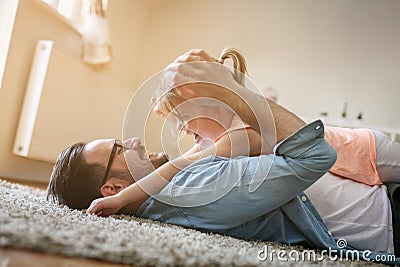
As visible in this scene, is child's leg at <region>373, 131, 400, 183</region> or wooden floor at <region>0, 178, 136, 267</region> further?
child's leg at <region>373, 131, 400, 183</region>

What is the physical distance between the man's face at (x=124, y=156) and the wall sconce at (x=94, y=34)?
1.72 meters

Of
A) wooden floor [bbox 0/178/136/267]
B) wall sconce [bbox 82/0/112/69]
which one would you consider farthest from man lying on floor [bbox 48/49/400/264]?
wall sconce [bbox 82/0/112/69]

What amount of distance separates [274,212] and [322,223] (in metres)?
0.11

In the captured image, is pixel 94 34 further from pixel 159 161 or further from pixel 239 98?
pixel 239 98

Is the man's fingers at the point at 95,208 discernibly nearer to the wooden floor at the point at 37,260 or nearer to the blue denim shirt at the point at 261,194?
the blue denim shirt at the point at 261,194

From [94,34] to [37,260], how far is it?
241cm

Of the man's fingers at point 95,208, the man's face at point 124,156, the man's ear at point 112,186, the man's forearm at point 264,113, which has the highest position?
the man's forearm at point 264,113

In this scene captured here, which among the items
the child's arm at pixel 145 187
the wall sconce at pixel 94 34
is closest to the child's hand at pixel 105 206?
the child's arm at pixel 145 187

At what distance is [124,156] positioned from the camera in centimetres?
109

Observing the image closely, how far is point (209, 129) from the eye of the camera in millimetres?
1150

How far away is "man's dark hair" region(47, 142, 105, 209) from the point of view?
3.56 ft

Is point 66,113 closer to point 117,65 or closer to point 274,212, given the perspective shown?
point 117,65

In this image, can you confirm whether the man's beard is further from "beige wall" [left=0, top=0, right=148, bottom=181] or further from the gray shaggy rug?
"beige wall" [left=0, top=0, right=148, bottom=181]

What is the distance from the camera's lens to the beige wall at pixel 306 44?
316 cm
